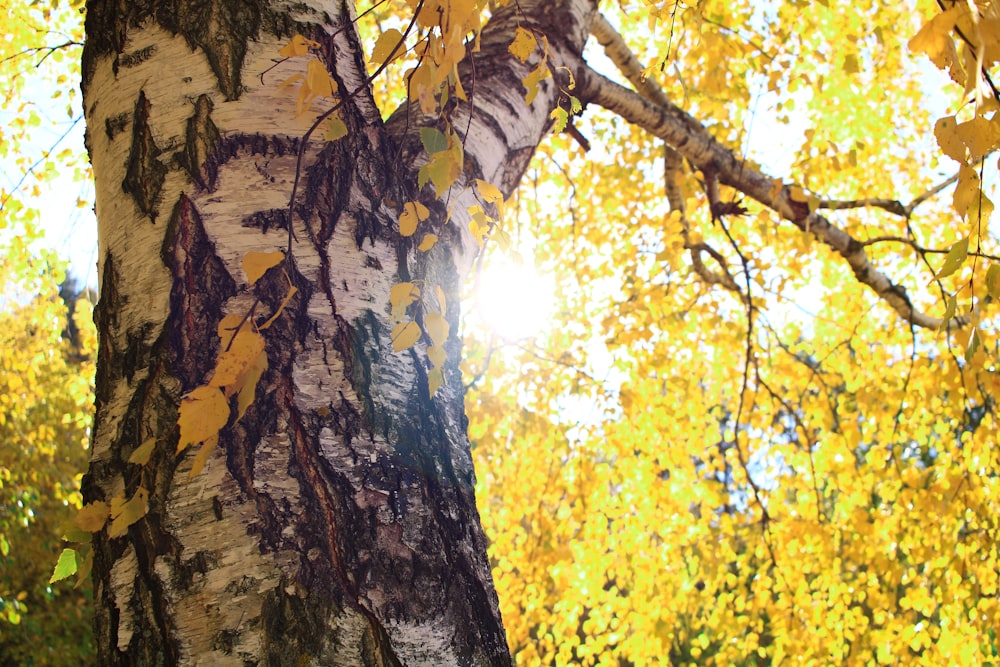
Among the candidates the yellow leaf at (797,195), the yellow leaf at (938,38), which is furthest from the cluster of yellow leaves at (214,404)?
the yellow leaf at (797,195)

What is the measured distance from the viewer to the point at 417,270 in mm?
869

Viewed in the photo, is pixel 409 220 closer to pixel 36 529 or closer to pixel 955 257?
pixel 955 257

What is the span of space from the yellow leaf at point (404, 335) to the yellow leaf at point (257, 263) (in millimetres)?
146

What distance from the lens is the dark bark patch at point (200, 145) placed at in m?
0.77

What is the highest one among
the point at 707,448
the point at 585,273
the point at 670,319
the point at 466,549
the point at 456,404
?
the point at 585,273

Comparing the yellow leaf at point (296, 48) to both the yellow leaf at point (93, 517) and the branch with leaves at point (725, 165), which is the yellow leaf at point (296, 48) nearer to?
the yellow leaf at point (93, 517)

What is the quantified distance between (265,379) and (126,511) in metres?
0.17

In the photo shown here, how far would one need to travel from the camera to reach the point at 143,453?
65cm

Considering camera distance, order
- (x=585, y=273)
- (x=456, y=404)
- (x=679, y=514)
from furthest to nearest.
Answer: (x=585, y=273) < (x=679, y=514) < (x=456, y=404)

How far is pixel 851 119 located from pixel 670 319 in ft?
7.03

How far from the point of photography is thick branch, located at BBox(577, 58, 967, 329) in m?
2.18

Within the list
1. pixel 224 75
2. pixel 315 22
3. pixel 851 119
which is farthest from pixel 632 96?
pixel 851 119

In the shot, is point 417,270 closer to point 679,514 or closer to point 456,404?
point 456,404

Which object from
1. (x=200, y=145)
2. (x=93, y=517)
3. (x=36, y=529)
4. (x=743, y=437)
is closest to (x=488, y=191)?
(x=200, y=145)
